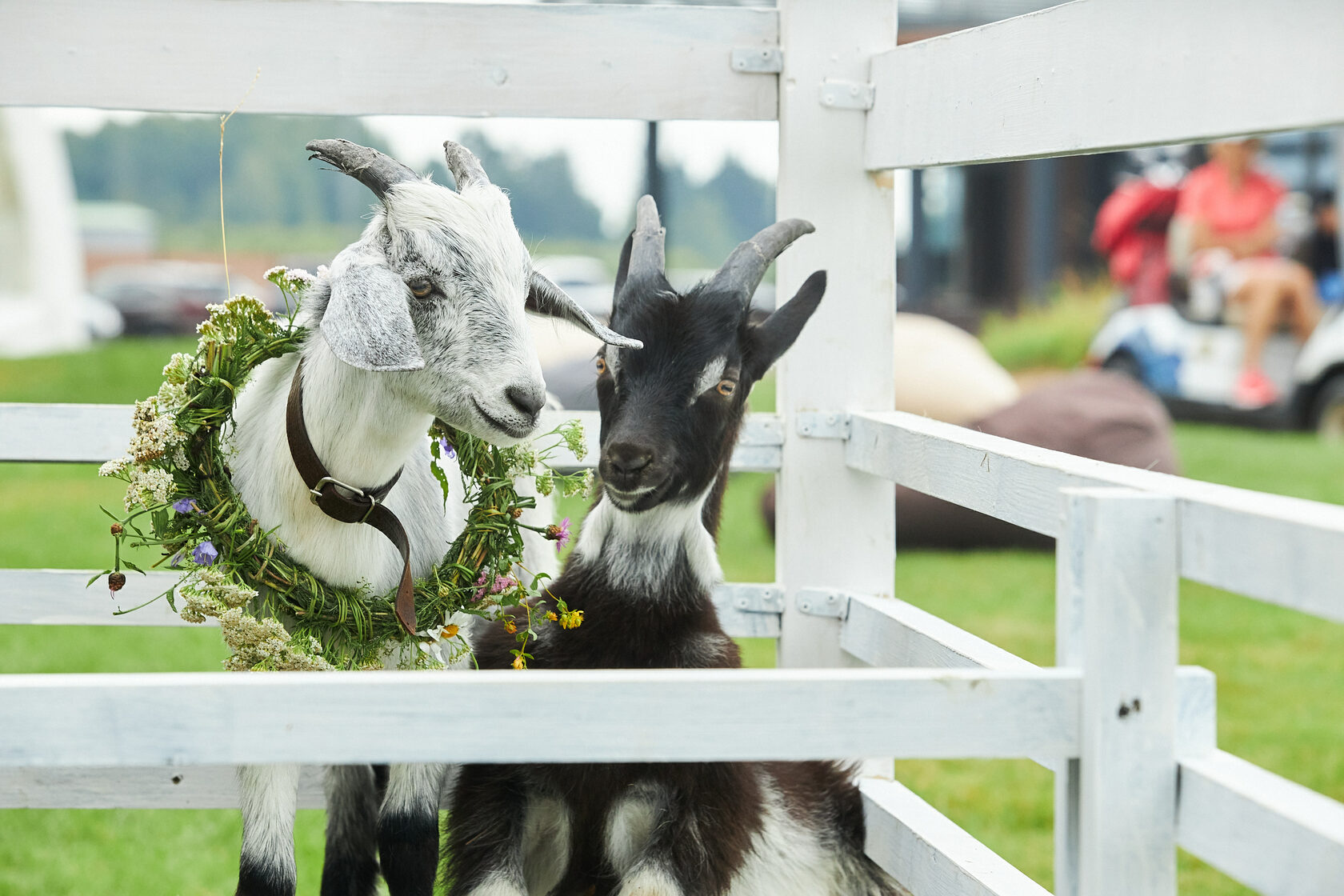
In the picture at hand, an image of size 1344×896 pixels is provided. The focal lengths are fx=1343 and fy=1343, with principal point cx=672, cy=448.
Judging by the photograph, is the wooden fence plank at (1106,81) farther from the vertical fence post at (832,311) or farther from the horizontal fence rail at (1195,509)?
the horizontal fence rail at (1195,509)

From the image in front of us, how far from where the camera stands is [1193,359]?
12750 millimetres

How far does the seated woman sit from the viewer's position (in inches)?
487

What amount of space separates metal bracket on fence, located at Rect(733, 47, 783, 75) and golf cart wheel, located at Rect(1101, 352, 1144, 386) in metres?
10.6

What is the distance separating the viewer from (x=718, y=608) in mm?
3205

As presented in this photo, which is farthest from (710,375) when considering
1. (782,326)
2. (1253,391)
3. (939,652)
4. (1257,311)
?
(1257,311)

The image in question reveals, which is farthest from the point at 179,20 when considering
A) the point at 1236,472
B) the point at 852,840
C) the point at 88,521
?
the point at 1236,472

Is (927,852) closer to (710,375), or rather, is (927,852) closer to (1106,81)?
(710,375)

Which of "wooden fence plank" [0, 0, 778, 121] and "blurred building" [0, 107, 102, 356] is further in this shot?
"blurred building" [0, 107, 102, 356]

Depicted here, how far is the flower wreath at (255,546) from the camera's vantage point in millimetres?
2309

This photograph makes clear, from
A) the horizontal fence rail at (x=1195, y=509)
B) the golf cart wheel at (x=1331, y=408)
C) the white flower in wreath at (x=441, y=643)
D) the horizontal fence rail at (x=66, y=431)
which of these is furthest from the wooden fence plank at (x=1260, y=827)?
the golf cart wheel at (x=1331, y=408)

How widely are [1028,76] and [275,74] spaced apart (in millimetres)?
1609

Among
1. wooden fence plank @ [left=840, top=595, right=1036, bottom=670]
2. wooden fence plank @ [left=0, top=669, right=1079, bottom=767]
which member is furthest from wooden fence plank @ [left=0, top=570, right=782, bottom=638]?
wooden fence plank @ [left=0, top=669, right=1079, bottom=767]

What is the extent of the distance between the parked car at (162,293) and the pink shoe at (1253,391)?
15.4 m

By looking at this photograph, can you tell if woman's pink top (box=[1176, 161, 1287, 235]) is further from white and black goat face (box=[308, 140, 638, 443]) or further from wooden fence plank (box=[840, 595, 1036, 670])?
white and black goat face (box=[308, 140, 638, 443])
